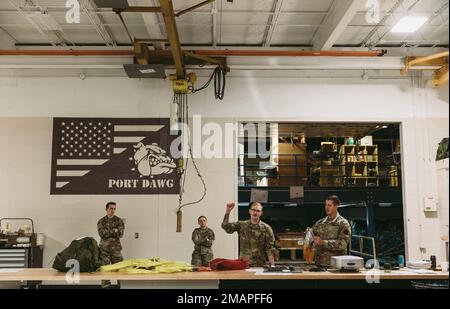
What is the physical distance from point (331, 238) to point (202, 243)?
2609 millimetres

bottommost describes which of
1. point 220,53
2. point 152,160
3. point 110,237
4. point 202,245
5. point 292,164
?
point 202,245

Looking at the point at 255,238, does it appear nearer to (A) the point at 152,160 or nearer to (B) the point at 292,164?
(A) the point at 152,160

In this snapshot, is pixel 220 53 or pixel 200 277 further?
pixel 220 53

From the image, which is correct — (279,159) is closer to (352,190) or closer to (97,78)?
(352,190)

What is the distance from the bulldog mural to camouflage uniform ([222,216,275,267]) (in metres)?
2.52

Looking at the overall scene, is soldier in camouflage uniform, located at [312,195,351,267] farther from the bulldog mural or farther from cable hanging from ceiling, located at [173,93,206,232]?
the bulldog mural

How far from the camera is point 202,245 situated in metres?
7.42

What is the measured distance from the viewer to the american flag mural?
25.6 feet

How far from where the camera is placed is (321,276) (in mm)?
3957

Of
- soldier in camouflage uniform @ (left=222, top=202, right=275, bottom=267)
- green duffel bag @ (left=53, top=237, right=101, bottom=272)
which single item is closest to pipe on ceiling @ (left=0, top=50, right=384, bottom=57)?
soldier in camouflage uniform @ (left=222, top=202, right=275, bottom=267)

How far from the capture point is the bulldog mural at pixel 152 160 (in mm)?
7848

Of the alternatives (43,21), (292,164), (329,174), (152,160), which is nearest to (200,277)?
(152,160)

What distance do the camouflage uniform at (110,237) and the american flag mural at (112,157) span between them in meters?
0.57
